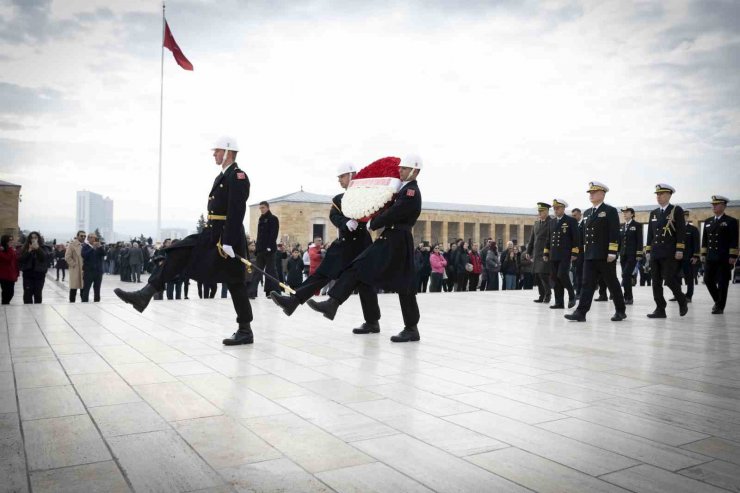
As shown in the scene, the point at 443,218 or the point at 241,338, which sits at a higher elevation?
the point at 443,218

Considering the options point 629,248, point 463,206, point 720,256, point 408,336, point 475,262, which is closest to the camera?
point 408,336

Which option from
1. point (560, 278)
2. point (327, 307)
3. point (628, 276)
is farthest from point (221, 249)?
point (628, 276)

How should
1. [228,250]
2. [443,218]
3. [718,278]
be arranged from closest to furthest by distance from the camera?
[228,250], [718,278], [443,218]

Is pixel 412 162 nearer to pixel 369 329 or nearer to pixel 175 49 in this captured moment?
pixel 369 329

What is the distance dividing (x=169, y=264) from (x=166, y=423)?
3.23m

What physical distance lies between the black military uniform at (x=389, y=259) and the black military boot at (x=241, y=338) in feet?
2.51

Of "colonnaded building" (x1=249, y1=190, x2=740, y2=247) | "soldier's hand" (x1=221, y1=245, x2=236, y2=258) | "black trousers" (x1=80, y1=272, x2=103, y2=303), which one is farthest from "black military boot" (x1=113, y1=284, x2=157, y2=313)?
"colonnaded building" (x1=249, y1=190, x2=740, y2=247)

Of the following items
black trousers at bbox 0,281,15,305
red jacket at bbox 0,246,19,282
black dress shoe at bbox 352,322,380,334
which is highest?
red jacket at bbox 0,246,19,282

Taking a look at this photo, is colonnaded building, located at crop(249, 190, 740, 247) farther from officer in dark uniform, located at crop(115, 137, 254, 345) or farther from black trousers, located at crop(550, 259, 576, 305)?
officer in dark uniform, located at crop(115, 137, 254, 345)

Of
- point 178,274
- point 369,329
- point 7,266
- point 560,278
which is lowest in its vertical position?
point 369,329

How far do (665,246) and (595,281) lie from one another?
1.41 meters

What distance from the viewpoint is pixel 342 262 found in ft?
23.4

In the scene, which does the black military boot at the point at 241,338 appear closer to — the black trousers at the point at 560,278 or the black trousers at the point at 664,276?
the black trousers at the point at 664,276

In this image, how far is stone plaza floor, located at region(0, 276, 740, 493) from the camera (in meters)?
2.69
